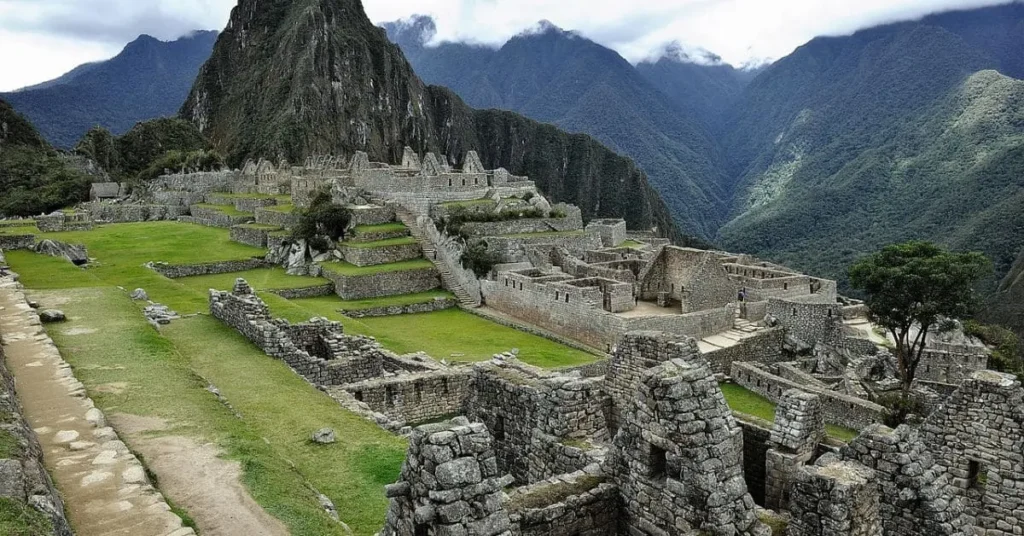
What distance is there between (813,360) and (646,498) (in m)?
23.8

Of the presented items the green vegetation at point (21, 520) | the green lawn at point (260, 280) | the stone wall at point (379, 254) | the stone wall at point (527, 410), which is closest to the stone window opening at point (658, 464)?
the stone wall at point (527, 410)

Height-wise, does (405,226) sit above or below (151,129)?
below

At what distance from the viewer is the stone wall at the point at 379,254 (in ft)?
112

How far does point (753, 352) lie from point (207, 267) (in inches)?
956

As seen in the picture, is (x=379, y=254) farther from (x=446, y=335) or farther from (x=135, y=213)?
(x=135, y=213)

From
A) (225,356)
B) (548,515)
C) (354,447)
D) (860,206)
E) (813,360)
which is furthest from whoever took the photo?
(860,206)

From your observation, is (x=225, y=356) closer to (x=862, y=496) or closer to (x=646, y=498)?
(x=646, y=498)

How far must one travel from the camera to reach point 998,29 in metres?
170

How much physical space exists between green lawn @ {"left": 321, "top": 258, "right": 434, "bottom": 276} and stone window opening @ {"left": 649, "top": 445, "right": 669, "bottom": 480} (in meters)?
27.9

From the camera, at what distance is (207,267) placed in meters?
32.1

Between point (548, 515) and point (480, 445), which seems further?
point (548, 515)

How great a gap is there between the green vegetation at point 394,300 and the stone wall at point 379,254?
3064 mm

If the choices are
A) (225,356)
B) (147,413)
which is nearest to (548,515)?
(147,413)

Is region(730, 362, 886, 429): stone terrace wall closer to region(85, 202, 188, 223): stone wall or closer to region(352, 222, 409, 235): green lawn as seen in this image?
region(352, 222, 409, 235): green lawn
